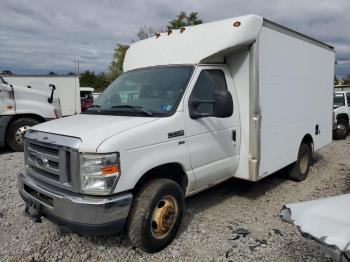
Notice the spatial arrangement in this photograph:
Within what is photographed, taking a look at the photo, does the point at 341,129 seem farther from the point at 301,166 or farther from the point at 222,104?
the point at 222,104

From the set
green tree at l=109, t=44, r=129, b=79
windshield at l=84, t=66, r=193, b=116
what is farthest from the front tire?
green tree at l=109, t=44, r=129, b=79

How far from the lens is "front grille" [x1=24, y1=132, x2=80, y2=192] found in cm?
336

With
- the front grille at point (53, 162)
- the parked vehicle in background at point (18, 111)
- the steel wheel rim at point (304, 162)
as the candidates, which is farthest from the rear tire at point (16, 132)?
the steel wheel rim at point (304, 162)

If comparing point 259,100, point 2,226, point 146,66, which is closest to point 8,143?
point 2,226

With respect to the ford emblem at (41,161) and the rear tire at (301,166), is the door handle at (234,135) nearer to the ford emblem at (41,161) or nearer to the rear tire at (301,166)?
the rear tire at (301,166)

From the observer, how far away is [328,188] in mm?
6387

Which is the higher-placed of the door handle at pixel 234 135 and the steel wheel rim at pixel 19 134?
the door handle at pixel 234 135

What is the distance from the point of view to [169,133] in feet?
12.7

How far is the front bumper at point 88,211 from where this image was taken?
3281 millimetres

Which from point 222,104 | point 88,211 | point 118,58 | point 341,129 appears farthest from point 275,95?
point 118,58

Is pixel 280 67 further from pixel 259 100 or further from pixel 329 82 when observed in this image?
pixel 329 82

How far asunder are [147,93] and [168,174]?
108 cm

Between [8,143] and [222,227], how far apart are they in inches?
276

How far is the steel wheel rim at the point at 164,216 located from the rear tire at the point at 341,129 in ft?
34.7
